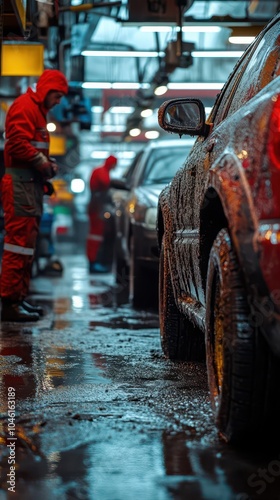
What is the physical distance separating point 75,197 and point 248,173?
50.6 meters

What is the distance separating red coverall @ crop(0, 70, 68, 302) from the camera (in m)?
8.27

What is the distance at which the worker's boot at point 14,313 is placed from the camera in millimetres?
8469

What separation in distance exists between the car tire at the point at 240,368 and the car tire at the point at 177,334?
2178 millimetres

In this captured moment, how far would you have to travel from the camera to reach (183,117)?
4992 millimetres

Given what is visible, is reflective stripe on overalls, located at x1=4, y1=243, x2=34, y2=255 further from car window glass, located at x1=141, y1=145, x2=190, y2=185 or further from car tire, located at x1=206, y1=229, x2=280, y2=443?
car tire, located at x1=206, y1=229, x2=280, y2=443

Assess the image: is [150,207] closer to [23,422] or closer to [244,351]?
[23,422]

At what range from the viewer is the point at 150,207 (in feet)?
31.3

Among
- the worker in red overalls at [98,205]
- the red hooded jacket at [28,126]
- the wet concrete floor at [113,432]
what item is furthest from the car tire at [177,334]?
the worker in red overalls at [98,205]

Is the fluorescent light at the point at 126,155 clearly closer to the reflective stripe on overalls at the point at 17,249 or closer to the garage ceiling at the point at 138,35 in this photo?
the garage ceiling at the point at 138,35

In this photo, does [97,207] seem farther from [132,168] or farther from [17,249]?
[17,249]

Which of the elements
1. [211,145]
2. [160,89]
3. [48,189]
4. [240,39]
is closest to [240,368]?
[211,145]

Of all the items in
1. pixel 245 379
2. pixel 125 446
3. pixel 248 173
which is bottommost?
pixel 125 446

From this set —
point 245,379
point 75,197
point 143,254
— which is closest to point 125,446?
point 245,379

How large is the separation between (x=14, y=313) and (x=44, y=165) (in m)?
1.33
